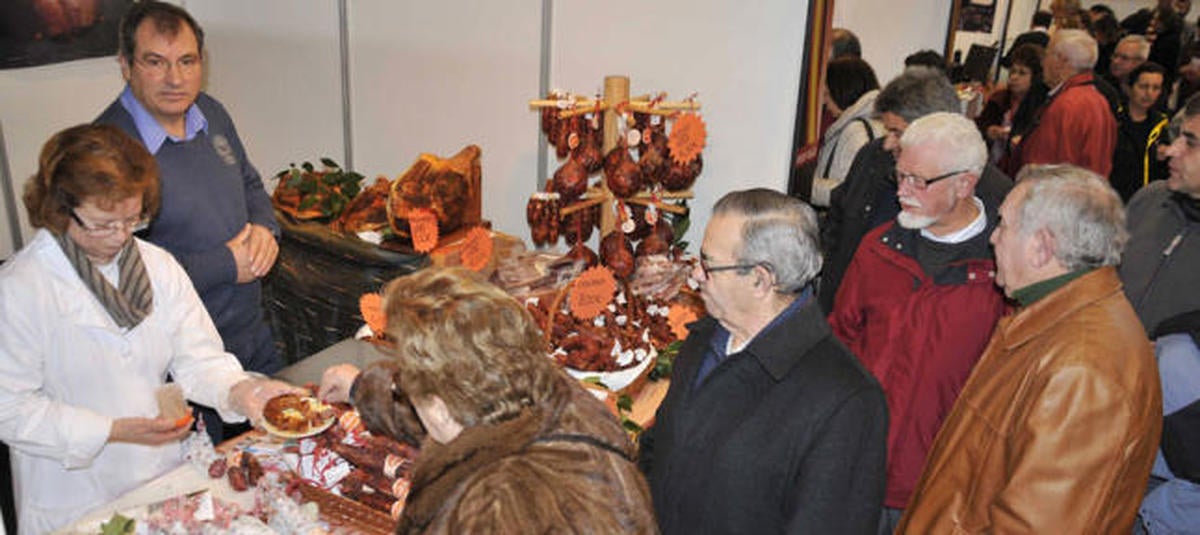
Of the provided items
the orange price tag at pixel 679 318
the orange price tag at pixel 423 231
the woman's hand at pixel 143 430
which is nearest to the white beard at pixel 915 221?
the orange price tag at pixel 679 318

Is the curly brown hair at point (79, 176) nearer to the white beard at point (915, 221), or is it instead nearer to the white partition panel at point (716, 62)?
the white beard at point (915, 221)

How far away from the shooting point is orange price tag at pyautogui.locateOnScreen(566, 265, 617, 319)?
2.65 metres

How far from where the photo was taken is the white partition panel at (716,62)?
11.5 feet

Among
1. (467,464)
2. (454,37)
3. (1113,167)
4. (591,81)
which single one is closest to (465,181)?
(591,81)

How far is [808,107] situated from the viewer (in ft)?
11.6

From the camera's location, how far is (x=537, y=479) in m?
1.19

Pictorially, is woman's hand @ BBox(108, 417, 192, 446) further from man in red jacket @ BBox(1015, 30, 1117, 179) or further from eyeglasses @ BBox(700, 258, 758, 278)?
man in red jacket @ BBox(1015, 30, 1117, 179)

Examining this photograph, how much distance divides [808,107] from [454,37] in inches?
71.4

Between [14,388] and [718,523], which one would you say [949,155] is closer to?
[718,523]

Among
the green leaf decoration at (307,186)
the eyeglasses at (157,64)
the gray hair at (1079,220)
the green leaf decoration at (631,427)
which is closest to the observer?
the gray hair at (1079,220)

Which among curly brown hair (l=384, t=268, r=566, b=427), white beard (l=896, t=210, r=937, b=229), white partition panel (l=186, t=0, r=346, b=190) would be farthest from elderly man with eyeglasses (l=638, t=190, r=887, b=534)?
white partition panel (l=186, t=0, r=346, b=190)

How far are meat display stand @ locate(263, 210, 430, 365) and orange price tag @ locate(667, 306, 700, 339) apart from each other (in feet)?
3.57

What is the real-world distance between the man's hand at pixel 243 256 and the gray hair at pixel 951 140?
2109mm

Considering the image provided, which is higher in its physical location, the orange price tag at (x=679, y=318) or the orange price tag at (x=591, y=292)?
the orange price tag at (x=591, y=292)
